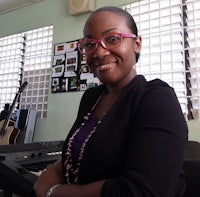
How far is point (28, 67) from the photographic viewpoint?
3033mm

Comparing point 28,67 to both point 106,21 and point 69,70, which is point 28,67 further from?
point 106,21

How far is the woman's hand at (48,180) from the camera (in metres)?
0.74

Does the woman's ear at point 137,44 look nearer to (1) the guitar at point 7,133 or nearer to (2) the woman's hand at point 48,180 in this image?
(2) the woman's hand at point 48,180

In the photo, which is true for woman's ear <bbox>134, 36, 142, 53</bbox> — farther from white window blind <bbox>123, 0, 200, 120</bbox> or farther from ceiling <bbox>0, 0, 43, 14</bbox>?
ceiling <bbox>0, 0, 43, 14</bbox>

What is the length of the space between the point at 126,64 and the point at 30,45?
99.3 inches

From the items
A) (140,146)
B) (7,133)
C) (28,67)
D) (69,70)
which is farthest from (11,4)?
(140,146)

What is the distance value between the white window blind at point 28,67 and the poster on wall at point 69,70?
140 mm

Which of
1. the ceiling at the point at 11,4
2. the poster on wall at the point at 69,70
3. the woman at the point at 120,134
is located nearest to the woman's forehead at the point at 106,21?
the woman at the point at 120,134

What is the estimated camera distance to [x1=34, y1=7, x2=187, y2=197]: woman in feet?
1.76

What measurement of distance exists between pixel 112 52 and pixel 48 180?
0.39 meters

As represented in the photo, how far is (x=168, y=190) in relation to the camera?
0.54m

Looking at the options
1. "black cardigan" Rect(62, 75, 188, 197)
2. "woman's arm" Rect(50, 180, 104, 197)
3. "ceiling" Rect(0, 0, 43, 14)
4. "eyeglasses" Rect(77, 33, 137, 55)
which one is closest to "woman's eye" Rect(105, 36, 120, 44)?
"eyeglasses" Rect(77, 33, 137, 55)

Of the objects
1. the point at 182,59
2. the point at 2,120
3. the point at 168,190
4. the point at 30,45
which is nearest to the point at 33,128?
the point at 2,120

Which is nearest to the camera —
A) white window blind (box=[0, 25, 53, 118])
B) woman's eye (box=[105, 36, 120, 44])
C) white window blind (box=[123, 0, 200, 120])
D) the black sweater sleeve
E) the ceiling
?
the black sweater sleeve
